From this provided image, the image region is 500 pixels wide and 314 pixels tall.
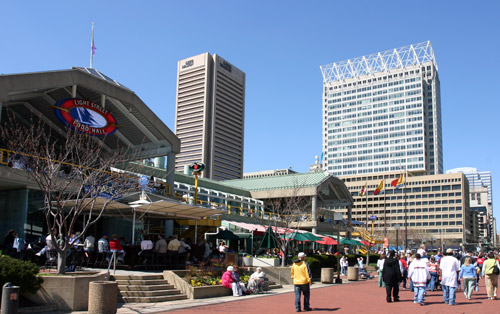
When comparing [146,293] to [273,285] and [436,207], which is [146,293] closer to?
[273,285]

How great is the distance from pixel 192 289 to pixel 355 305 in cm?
542

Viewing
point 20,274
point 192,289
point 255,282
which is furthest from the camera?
point 255,282

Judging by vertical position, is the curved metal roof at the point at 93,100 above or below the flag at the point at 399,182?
above

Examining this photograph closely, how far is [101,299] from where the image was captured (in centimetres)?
1173

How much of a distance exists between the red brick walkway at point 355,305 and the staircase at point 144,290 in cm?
193

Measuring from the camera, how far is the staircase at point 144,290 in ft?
49.4

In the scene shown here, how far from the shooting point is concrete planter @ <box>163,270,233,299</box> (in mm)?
16172

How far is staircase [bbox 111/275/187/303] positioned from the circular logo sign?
995 centimetres

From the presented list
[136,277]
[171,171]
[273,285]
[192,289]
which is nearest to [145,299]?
[136,277]

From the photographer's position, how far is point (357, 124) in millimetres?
178875

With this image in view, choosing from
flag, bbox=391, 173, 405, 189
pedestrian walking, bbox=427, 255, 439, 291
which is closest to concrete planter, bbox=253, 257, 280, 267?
pedestrian walking, bbox=427, 255, 439, 291

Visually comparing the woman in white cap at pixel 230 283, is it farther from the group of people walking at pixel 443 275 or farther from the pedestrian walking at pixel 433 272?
the pedestrian walking at pixel 433 272

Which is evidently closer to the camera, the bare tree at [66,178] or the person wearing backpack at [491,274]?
the bare tree at [66,178]

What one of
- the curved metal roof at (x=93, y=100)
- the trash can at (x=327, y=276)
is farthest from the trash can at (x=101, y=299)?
the trash can at (x=327, y=276)
